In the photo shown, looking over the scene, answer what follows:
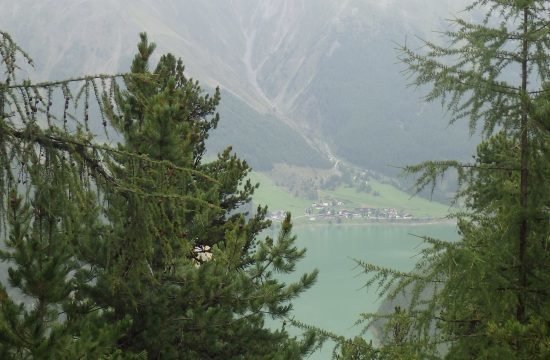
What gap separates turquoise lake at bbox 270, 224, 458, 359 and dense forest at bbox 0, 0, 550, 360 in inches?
2092

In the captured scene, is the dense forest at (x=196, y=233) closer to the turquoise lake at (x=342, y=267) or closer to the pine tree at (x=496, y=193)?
the pine tree at (x=496, y=193)

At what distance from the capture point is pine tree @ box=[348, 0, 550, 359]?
617 centimetres

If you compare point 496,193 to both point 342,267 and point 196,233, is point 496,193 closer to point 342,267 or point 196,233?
point 196,233

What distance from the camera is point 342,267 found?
140625 millimetres

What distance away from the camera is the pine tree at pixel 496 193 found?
617cm

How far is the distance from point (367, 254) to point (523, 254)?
146632 millimetres

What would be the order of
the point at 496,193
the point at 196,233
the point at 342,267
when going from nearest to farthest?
the point at 496,193 → the point at 196,233 → the point at 342,267

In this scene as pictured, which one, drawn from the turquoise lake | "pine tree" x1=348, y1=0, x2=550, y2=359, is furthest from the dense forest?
the turquoise lake

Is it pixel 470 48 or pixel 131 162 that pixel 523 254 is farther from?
pixel 131 162

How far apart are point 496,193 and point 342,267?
5357 inches

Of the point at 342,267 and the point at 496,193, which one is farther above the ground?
the point at 342,267

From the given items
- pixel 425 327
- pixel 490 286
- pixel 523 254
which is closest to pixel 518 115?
pixel 523 254

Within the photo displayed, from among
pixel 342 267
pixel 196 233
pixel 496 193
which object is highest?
pixel 342 267

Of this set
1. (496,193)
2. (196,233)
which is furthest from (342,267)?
(496,193)
